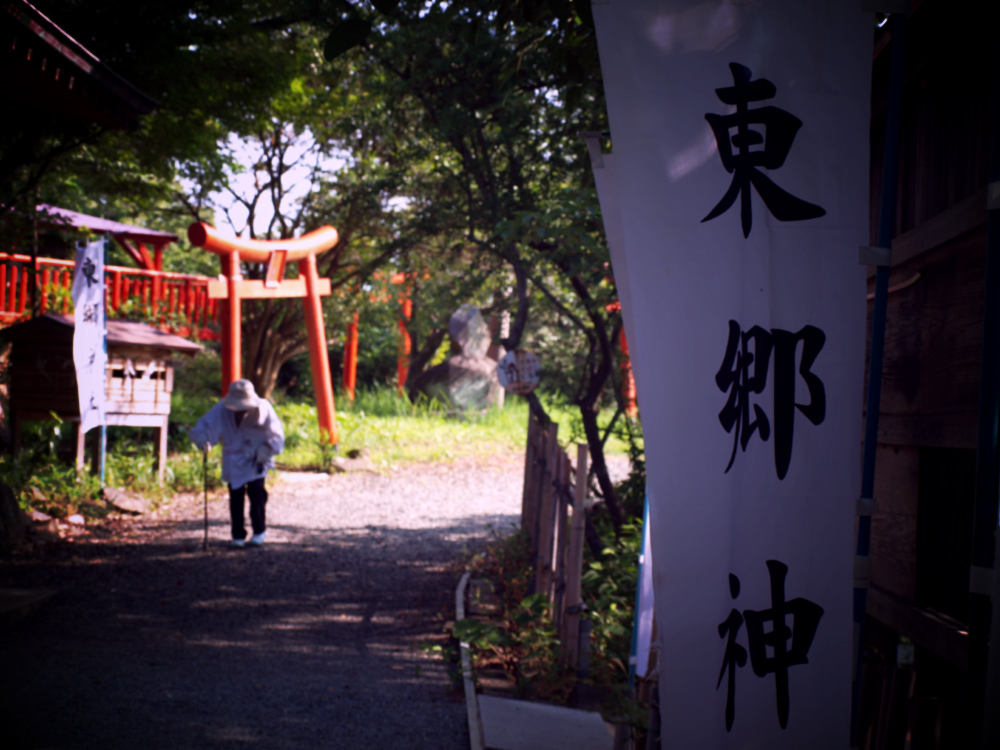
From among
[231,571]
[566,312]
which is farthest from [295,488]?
[566,312]

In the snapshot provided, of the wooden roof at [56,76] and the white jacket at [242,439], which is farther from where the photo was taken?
the white jacket at [242,439]

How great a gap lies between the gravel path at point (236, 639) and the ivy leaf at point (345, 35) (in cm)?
294

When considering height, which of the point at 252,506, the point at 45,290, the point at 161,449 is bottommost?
the point at 252,506

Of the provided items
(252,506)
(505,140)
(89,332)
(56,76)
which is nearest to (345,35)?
(56,76)

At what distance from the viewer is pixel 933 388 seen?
230 centimetres

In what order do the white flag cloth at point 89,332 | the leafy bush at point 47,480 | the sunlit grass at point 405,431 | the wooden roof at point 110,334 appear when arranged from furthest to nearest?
the sunlit grass at point 405,431 < the wooden roof at point 110,334 < the leafy bush at point 47,480 < the white flag cloth at point 89,332

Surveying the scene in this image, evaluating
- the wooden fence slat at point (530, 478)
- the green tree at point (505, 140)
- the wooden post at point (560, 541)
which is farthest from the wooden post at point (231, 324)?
the wooden post at point (560, 541)

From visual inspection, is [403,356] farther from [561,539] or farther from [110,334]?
[561,539]

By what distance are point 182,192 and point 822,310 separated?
49.3 feet

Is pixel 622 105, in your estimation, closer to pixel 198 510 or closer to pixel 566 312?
pixel 566 312

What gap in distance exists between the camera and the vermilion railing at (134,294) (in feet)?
36.5

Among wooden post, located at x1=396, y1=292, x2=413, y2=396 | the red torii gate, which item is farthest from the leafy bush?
wooden post, located at x1=396, y1=292, x2=413, y2=396

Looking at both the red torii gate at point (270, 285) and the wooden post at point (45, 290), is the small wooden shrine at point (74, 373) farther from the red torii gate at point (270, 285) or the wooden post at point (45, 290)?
the wooden post at point (45, 290)

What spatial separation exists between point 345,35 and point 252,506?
5995 mm
